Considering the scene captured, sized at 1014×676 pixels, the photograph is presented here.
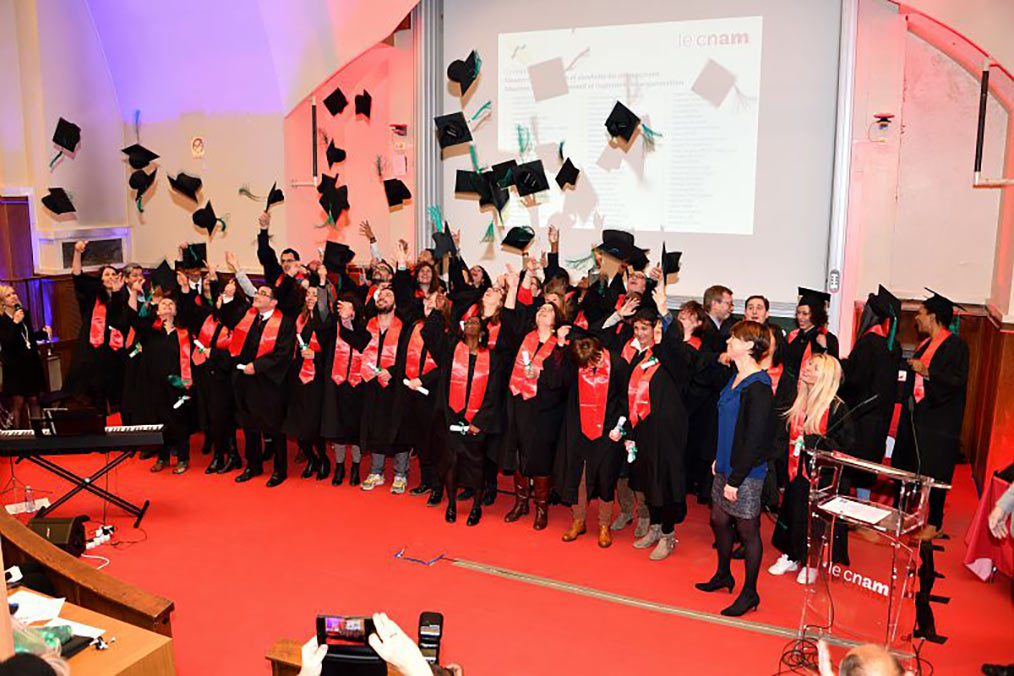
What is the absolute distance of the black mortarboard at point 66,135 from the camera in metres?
9.48

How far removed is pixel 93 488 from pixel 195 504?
2.23 ft

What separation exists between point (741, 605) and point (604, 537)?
1149 mm

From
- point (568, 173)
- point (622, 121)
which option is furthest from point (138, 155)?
point (622, 121)

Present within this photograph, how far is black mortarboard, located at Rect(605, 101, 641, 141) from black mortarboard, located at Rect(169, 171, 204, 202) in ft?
16.3

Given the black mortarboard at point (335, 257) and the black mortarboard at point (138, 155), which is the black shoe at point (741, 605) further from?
the black mortarboard at point (138, 155)

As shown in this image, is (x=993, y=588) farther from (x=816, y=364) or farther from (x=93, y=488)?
(x=93, y=488)

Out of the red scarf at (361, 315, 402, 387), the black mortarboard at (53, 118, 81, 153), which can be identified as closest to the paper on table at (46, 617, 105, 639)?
the red scarf at (361, 315, 402, 387)

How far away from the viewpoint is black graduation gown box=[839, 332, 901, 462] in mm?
5637

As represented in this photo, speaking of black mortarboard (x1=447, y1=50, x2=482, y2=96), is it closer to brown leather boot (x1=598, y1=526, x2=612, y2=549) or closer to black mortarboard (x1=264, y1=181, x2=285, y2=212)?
black mortarboard (x1=264, y1=181, x2=285, y2=212)

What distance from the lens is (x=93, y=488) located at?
5.83 metres

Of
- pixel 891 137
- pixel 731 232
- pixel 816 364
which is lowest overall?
pixel 816 364

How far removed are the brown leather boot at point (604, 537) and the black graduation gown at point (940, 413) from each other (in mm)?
2102

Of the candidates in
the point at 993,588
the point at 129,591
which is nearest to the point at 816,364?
the point at 993,588

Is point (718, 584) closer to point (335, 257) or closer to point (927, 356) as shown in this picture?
point (927, 356)
